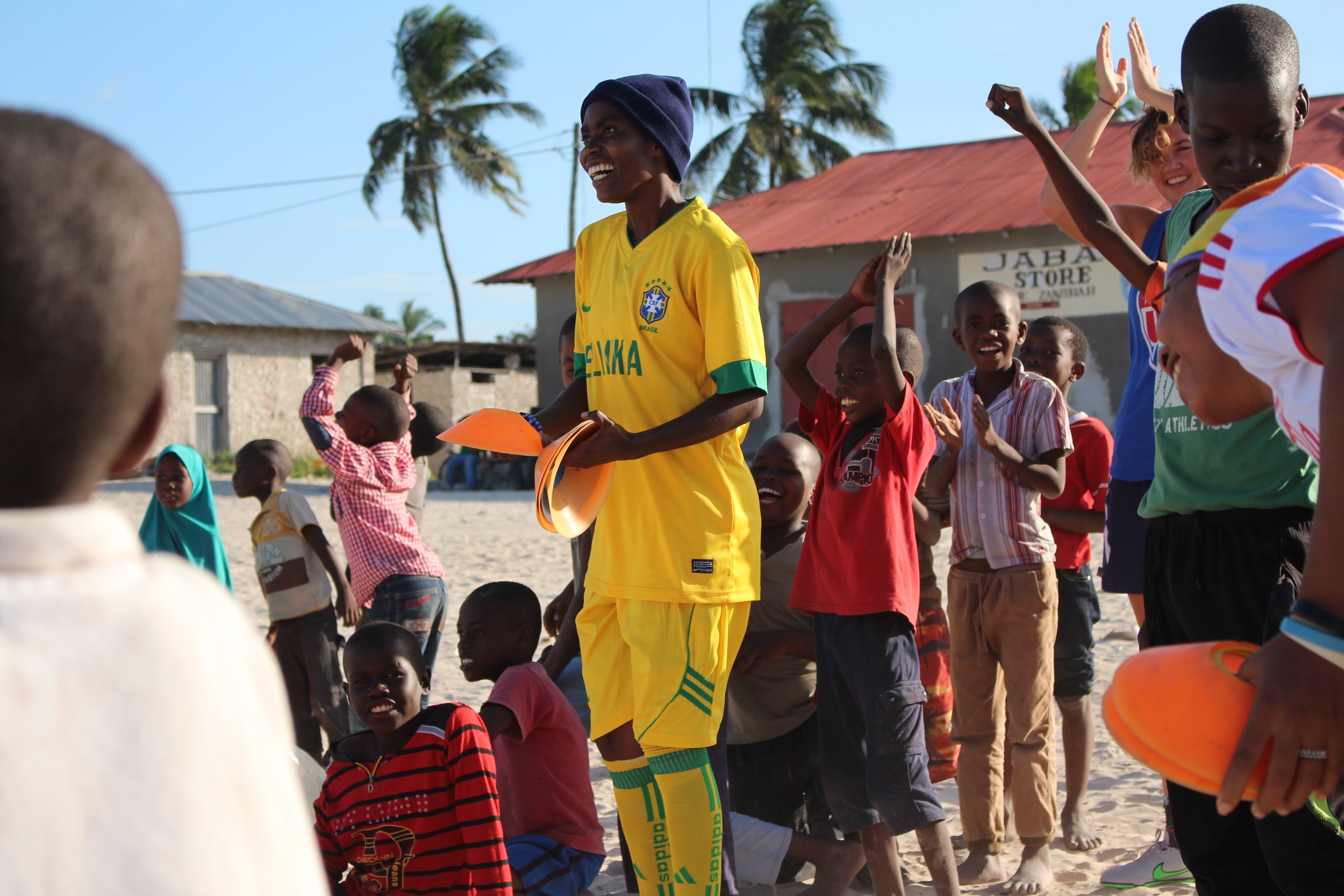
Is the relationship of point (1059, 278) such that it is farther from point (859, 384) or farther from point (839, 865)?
point (839, 865)

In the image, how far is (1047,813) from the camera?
3.62m

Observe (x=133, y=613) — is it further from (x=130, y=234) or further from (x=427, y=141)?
(x=427, y=141)

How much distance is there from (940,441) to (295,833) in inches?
147

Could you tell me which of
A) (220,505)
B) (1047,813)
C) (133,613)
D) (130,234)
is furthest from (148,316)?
(220,505)

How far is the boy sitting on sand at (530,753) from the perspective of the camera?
3.42m

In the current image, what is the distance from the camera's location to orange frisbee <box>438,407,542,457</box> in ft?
9.81

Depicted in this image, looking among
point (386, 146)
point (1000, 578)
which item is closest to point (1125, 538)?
point (1000, 578)

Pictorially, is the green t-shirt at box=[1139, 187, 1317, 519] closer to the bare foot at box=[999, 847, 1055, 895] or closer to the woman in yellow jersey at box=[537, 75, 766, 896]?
the woman in yellow jersey at box=[537, 75, 766, 896]

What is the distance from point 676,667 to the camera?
282 centimetres

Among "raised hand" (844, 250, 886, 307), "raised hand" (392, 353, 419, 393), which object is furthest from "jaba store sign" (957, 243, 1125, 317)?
"raised hand" (844, 250, 886, 307)

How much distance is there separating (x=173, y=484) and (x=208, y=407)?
22238 millimetres

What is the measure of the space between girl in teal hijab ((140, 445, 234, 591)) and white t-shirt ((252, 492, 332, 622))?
168 millimetres

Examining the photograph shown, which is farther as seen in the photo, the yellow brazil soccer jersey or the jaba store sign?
the jaba store sign

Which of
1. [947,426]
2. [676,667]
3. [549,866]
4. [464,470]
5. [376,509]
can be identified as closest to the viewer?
[676,667]
